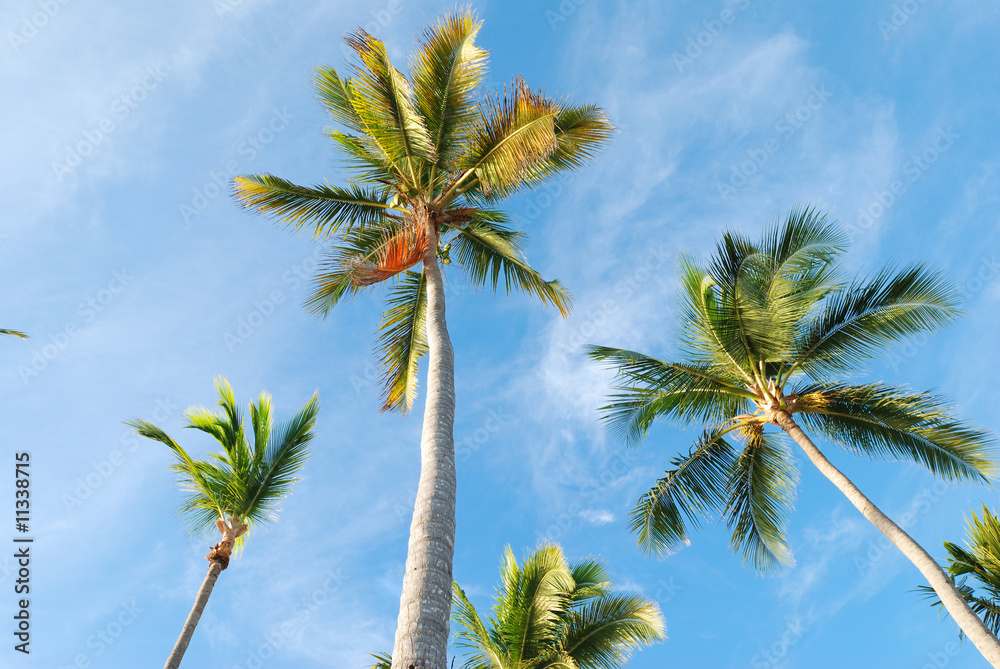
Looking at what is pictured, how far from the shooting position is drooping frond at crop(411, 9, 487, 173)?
368 inches

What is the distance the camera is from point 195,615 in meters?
10.1

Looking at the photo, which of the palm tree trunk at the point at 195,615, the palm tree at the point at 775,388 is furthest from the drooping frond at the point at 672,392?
the palm tree trunk at the point at 195,615

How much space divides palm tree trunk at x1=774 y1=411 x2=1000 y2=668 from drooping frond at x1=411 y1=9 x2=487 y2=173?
7.36 metres

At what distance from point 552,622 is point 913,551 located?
21.1 ft

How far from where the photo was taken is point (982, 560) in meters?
9.11

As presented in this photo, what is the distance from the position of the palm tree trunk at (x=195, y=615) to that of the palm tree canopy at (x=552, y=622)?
453cm

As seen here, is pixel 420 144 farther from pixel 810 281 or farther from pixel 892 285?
pixel 892 285

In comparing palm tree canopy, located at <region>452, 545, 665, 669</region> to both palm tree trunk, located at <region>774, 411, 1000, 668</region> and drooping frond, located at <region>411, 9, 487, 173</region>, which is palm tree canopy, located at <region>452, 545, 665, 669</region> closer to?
palm tree trunk, located at <region>774, 411, 1000, 668</region>

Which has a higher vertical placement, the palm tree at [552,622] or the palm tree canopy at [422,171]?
the palm tree canopy at [422,171]

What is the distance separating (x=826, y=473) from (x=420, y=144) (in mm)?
8550

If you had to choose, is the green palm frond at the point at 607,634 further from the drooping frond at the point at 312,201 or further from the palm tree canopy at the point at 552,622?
the drooping frond at the point at 312,201

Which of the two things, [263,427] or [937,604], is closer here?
[937,604]

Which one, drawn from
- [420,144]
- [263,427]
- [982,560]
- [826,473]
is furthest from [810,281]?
[263,427]

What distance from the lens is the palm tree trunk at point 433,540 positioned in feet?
14.0
